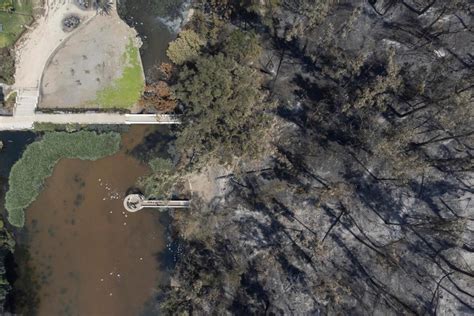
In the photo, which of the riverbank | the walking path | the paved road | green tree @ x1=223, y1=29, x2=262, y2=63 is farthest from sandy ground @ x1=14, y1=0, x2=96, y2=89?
green tree @ x1=223, y1=29, x2=262, y2=63

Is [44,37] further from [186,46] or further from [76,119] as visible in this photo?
[186,46]

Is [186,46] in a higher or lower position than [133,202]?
higher

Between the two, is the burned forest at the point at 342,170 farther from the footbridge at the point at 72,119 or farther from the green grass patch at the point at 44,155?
the green grass patch at the point at 44,155

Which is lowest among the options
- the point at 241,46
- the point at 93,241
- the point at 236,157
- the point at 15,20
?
the point at 93,241

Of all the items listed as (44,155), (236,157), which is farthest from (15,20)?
(236,157)

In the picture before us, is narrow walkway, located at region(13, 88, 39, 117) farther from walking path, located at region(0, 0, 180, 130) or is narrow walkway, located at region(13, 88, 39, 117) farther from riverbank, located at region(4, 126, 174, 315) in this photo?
riverbank, located at region(4, 126, 174, 315)

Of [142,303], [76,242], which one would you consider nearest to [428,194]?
[142,303]

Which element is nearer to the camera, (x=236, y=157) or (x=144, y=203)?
(x=236, y=157)
